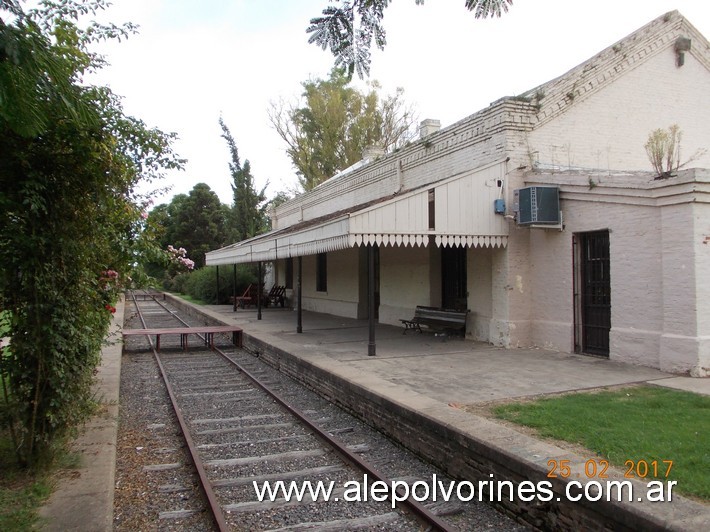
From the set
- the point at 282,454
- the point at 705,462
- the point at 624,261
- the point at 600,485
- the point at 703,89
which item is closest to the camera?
the point at 600,485

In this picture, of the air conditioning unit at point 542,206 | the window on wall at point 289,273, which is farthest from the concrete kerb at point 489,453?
the window on wall at point 289,273

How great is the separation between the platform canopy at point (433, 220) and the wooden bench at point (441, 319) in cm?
226

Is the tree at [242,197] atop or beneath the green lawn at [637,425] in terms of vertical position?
atop

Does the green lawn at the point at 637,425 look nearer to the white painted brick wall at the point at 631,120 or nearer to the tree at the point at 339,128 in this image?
the white painted brick wall at the point at 631,120

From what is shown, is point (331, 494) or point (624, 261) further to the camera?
point (624, 261)

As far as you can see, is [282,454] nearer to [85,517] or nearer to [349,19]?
[85,517]

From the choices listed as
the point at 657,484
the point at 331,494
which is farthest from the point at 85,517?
the point at 657,484

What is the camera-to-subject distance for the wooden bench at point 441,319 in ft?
40.1

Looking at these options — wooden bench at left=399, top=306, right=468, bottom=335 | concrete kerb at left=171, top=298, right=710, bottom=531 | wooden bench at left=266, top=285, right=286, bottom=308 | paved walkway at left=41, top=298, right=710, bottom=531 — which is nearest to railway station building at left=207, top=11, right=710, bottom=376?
wooden bench at left=399, top=306, right=468, bottom=335

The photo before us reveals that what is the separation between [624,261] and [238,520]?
733 centimetres

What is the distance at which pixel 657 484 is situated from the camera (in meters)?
3.89

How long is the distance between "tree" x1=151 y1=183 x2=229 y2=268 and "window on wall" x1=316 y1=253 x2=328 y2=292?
104 feet

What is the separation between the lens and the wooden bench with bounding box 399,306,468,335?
12234mm
